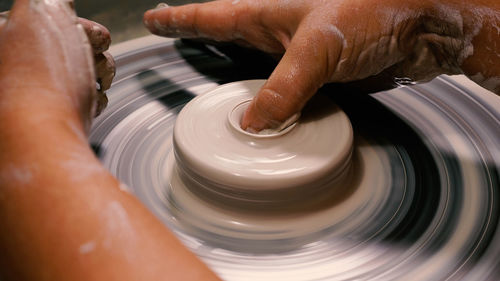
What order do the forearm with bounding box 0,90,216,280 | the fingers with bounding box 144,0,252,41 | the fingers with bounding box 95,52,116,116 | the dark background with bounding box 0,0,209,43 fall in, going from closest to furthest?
the forearm with bounding box 0,90,216,280 < the fingers with bounding box 95,52,116,116 < the fingers with bounding box 144,0,252,41 < the dark background with bounding box 0,0,209,43

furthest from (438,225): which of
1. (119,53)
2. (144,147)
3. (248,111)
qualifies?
(119,53)

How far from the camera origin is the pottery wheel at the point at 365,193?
890 mm

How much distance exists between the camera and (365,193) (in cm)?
104

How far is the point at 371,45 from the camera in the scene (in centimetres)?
102

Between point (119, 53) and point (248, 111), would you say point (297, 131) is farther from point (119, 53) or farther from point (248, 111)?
point (119, 53)

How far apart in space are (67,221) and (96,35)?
557 mm

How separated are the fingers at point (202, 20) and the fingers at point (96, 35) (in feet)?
1.47

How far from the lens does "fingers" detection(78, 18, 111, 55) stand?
37.5 inches

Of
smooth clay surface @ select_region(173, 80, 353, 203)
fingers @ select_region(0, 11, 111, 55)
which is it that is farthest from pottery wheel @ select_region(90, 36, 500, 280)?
fingers @ select_region(0, 11, 111, 55)

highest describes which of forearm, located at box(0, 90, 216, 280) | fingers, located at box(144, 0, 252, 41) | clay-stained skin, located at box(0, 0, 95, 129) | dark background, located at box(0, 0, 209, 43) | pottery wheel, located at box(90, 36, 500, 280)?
clay-stained skin, located at box(0, 0, 95, 129)

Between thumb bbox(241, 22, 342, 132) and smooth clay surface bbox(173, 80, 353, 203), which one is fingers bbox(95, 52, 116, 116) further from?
thumb bbox(241, 22, 342, 132)

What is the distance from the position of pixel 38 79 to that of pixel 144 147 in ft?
1.70

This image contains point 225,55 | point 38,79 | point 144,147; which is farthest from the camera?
point 225,55

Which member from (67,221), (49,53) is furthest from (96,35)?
(67,221)
